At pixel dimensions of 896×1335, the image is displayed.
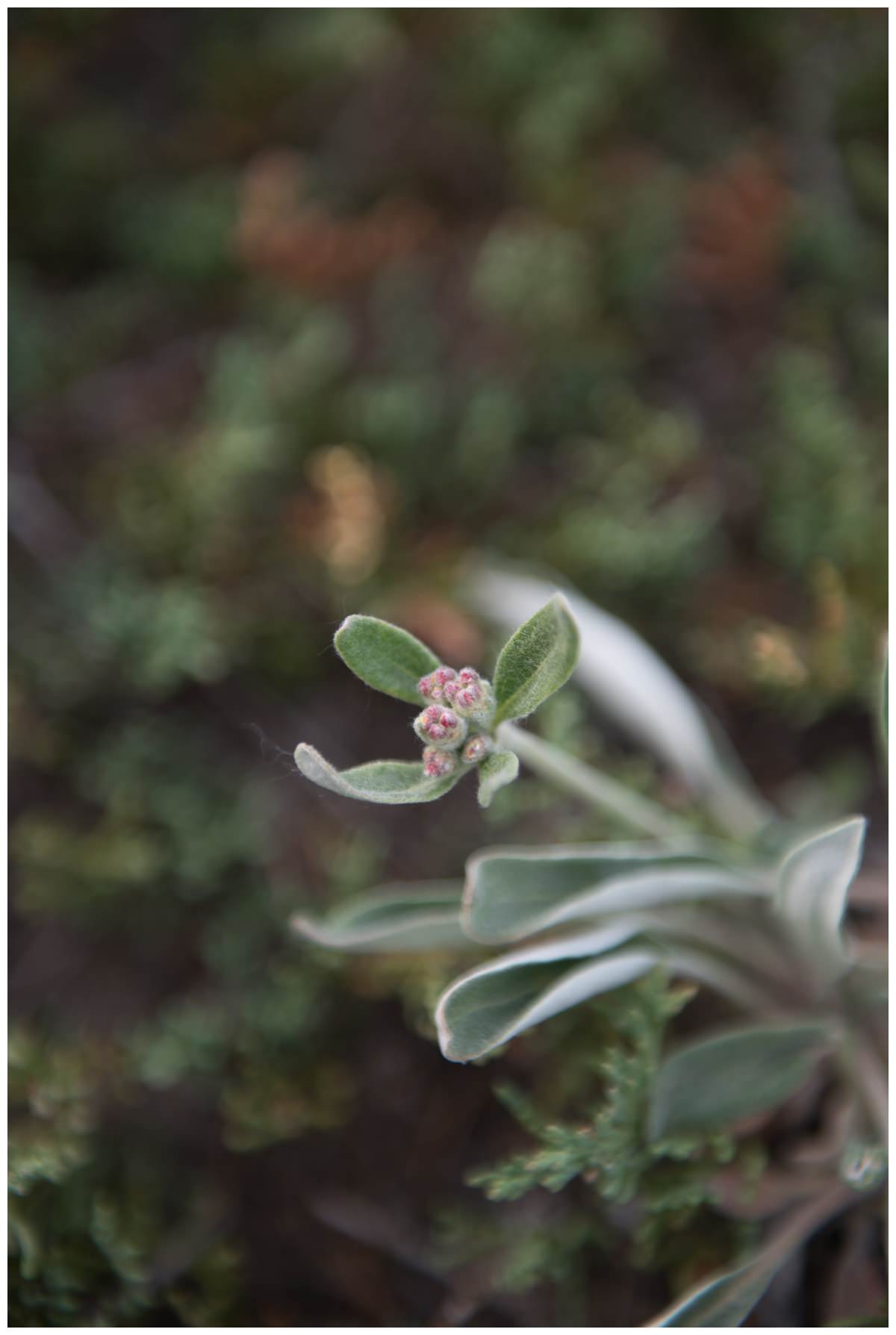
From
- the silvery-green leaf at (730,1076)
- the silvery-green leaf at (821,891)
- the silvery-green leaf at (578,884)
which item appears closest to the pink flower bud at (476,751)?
the silvery-green leaf at (578,884)

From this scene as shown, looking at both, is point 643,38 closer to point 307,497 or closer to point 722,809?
point 307,497

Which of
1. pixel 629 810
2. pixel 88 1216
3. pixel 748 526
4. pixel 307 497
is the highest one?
pixel 307 497

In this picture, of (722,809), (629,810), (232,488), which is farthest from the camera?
(232,488)

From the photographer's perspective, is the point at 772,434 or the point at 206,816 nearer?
the point at 206,816

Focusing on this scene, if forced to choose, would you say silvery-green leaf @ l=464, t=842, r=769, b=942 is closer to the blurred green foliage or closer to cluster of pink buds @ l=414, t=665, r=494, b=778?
cluster of pink buds @ l=414, t=665, r=494, b=778

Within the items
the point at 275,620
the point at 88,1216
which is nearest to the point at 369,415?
the point at 275,620

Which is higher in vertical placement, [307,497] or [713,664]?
[307,497]

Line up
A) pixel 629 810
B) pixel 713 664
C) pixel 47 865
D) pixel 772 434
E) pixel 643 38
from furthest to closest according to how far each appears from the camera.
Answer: pixel 643 38 < pixel 772 434 < pixel 713 664 < pixel 47 865 < pixel 629 810
